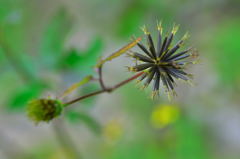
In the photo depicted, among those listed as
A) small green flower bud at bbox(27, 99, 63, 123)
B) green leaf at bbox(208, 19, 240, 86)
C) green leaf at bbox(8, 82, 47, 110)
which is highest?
green leaf at bbox(208, 19, 240, 86)

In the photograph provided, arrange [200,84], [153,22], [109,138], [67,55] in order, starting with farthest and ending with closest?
[200,84] < [109,138] < [153,22] < [67,55]

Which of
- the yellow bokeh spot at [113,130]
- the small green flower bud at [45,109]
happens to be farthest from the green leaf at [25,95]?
the yellow bokeh spot at [113,130]

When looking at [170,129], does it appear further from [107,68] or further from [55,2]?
[55,2]

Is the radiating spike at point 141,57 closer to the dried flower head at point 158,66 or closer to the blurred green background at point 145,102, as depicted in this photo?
the dried flower head at point 158,66

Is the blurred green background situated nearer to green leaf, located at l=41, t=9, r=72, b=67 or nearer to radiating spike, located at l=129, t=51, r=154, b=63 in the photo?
green leaf, located at l=41, t=9, r=72, b=67

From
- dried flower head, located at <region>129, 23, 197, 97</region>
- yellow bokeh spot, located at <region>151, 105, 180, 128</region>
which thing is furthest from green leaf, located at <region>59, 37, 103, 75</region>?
yellow bokeh spot, located at <region>151, 105, 180, 128</region>

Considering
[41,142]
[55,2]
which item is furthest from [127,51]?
[55,2]
